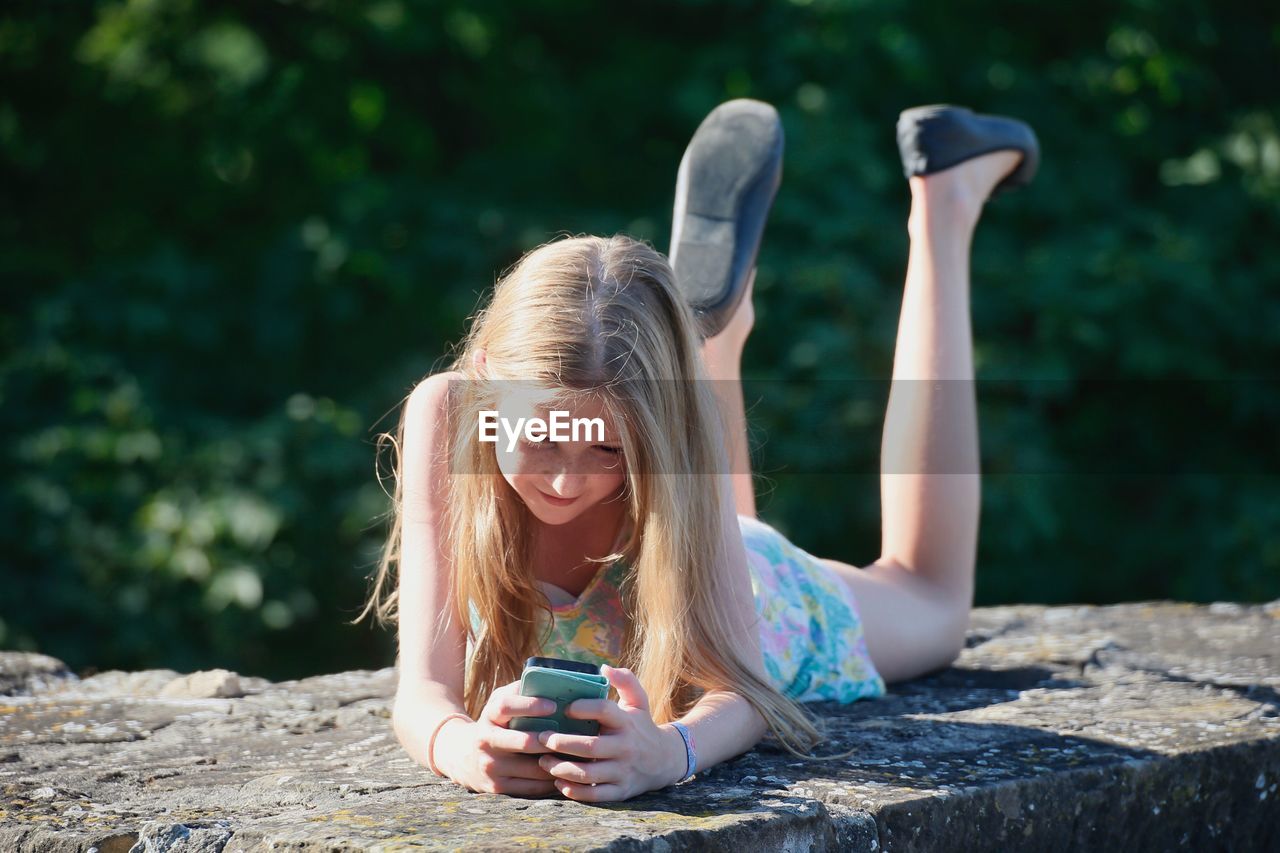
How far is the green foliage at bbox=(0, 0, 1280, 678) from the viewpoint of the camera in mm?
3773

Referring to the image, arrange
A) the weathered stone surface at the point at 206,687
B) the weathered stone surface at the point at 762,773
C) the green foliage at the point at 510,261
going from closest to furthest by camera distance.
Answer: the weathered stone surface at the point at 762,773, the weathered stone surface at the point at 206,687, the green foliage at the point at 510,261

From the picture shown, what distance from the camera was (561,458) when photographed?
161cm

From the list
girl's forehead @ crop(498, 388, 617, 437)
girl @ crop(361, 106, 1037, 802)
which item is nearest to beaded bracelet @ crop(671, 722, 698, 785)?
girl @ crop(361, 106, 1037, 802)

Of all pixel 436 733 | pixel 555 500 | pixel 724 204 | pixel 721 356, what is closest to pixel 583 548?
pixel 555 500

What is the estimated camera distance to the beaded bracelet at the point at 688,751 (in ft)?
4.95

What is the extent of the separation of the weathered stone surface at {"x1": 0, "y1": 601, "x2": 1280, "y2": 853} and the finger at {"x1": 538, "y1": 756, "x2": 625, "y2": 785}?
0.10ft

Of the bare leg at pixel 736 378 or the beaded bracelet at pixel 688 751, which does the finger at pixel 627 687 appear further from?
the bare leg at pixel 736 378

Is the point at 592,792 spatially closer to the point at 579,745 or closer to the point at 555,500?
the point at 579,745

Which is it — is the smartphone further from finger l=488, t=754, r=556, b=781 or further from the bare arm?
the bare arm

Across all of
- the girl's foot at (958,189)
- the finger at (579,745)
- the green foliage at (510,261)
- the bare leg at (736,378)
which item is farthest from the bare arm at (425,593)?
the green foliage at (510,261)

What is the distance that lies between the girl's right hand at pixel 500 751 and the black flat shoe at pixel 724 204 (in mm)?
1132

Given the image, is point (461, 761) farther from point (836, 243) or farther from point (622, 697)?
point (836, 243)

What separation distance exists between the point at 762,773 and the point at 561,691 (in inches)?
13.5

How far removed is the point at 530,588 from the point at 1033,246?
9.80 ft
